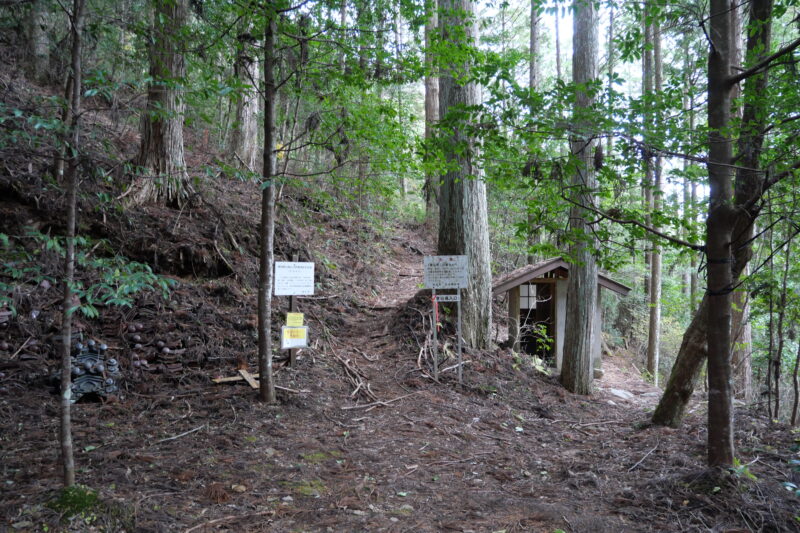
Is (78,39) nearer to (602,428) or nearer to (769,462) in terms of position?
(769,462)

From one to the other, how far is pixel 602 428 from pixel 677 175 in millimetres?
4045

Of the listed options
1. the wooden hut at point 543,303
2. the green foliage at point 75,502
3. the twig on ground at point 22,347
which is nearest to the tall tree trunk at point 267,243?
the green foliage at point 75,502

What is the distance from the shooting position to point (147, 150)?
8000 millimetres

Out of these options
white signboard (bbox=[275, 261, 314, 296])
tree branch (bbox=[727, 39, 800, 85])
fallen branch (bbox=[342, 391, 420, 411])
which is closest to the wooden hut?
fallen branch (bbox=[342, 391, 420, 411])

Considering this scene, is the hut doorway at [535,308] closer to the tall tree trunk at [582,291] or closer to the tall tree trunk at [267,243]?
the tall tree trunk at [582,291]

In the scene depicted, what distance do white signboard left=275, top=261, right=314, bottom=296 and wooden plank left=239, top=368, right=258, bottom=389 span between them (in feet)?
3.70

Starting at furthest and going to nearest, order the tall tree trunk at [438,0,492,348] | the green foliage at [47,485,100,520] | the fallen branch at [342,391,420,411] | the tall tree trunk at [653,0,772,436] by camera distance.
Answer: the tall tree trunk at [438,0,492,348]
the fallen branch at [342,391,420,411]
the tall tree trunk at [653,0,772,436]
the green foliage at [47,485,100,520]

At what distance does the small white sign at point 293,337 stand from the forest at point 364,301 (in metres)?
0.06

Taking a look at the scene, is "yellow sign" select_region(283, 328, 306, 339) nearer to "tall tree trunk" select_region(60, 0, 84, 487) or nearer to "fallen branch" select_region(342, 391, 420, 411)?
"fallen branch" select_region(342, 391, 420, 411)

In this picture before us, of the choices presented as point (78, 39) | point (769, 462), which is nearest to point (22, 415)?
point (78, 39)

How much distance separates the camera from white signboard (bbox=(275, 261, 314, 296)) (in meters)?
6.45

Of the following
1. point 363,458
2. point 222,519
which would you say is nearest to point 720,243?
point 363,458

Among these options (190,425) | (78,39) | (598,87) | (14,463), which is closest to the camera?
(78,39)

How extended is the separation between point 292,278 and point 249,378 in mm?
1471
